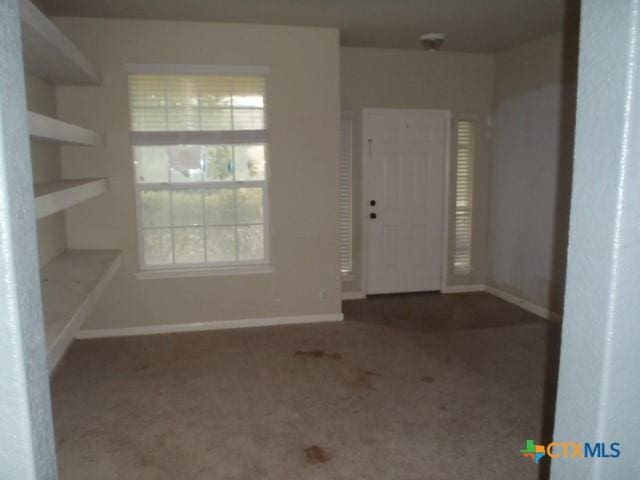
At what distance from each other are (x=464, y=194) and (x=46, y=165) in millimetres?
4191

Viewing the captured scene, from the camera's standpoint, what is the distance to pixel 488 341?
4145 millimetres

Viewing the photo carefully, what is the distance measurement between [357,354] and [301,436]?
48.4 inches

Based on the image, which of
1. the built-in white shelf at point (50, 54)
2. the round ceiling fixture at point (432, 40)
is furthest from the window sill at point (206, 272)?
the round ceiling fixture at point (432, 40)

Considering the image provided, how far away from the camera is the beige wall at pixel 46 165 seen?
344cm

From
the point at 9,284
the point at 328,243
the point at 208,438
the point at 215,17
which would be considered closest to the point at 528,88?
the point at 328,243

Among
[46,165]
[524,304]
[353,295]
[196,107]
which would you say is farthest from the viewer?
[353,295]

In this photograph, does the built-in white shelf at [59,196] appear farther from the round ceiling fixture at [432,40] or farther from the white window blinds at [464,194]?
the white window blinds at [464,194]

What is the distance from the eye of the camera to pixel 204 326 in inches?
176

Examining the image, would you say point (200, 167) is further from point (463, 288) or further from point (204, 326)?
point (463, 288)

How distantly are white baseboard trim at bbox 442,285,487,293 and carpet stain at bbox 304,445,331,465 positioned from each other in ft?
11.3

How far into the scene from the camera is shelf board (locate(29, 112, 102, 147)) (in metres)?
2.11

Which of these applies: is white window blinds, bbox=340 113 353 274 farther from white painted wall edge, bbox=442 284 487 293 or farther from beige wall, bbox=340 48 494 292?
white painted wall edge, bbox=442 284 487 293

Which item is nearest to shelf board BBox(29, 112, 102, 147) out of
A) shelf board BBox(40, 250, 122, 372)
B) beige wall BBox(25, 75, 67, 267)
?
beige wall BBox(25, 75, 67, 267)

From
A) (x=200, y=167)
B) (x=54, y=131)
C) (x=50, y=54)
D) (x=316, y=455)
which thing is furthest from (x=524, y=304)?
(x=50, y=54)
